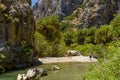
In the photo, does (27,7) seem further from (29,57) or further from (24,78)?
(24,78)

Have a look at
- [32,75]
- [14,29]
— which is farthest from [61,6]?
[32,75]

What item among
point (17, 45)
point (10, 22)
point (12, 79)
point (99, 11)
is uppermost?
point (99, 11)

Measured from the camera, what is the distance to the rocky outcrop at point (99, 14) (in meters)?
128

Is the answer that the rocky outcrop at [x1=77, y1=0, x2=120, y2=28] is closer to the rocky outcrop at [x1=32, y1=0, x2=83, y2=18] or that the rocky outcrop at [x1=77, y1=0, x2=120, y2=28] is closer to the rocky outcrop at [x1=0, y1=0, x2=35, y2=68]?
the rocky outcrop at [x1=32, y1=0, x2=83, y2=18]

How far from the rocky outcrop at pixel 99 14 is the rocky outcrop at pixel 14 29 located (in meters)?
80.5

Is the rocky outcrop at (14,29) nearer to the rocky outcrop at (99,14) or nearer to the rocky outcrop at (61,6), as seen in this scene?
the rocky outcrop at (99,14)

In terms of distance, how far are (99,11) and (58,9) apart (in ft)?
120

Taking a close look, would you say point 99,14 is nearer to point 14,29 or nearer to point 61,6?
point 61,6

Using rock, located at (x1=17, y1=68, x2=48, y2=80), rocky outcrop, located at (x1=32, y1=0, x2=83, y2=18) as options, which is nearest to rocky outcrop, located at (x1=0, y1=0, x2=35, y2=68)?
rock, located at (x1=17, y1=68, x2=48, y2=80)

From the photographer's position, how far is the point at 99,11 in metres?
130

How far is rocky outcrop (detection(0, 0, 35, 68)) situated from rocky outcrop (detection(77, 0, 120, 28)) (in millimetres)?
80497

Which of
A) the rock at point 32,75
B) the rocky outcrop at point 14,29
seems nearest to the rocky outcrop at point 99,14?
the rocky outcrop at point 14,29

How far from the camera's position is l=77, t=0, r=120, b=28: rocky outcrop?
419 feet

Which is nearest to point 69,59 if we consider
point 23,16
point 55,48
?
point 55,48
